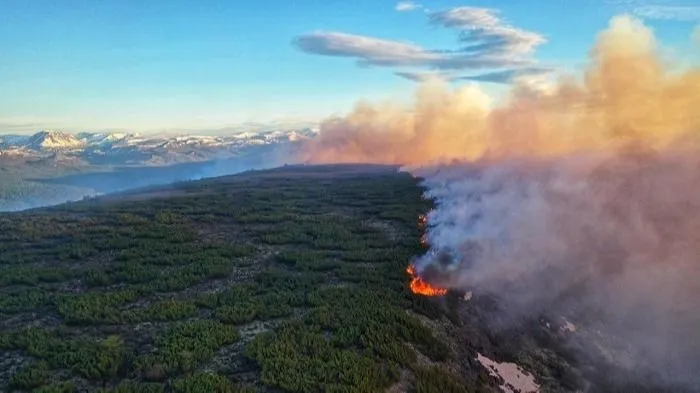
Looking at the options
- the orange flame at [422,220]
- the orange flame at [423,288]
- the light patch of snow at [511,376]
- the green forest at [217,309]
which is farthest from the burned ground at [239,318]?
the orange flame at [422,220]

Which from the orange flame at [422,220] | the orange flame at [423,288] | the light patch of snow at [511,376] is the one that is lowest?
the light patch of snow at [511,376]

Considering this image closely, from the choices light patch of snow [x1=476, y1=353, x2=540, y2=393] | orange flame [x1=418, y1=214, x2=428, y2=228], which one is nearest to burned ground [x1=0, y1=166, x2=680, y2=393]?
light patch of snow [x1=476, y1=353, x2=540, y2=393]

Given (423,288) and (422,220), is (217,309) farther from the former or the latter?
(422,220)

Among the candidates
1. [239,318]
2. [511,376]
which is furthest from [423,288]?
[239,318]

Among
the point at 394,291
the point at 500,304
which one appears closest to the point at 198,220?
the point at 394,291

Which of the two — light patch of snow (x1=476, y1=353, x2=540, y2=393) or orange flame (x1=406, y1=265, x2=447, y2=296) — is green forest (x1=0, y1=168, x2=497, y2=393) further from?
light patch of snow (x1=476, y1=353, x2=540, y2=393)

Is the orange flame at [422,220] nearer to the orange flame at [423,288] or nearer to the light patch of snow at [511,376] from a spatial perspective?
the orange flame at [423,288]

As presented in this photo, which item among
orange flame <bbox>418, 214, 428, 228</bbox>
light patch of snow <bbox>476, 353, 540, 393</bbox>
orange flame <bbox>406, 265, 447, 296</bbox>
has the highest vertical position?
orange flame <bbox>418, 214, 428, 228</bbox>

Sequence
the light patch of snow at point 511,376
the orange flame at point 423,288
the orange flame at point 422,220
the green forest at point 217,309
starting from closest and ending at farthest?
the green forest at point 217,309
the light patch of snow at point 511,376
the orange flame at point 423,288
the orange flame at point 422,220
